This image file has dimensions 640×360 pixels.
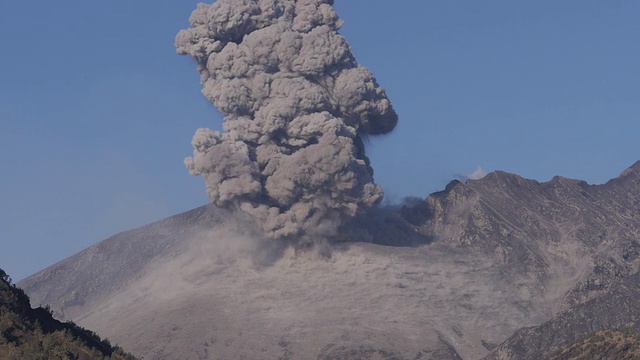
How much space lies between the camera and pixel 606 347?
74250mm

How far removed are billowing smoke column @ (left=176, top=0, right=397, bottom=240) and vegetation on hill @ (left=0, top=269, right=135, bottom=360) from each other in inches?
2652

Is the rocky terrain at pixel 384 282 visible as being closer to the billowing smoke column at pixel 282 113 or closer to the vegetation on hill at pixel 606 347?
the billowing smoke column at pixel 282 113

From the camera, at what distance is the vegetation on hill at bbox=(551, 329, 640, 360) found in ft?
238

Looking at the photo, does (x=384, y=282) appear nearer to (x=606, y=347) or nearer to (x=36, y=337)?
(x=606, y=347)

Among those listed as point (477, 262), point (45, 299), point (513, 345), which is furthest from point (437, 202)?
point (45, 299)

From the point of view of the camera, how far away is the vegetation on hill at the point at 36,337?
51.1m

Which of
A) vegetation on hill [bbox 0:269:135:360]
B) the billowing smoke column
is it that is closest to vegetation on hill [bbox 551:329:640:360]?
vegetation on hill [bbox 0:269:135:360]

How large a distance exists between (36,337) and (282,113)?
74.1m

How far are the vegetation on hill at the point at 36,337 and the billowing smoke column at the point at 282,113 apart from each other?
221 feet

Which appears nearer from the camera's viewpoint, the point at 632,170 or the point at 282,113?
the point at 282,113

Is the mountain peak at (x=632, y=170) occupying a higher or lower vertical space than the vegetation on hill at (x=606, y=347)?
higher

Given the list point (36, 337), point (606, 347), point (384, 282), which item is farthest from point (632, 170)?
point (36, 337)

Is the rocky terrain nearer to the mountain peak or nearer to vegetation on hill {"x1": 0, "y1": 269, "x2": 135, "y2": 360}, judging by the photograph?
the mountain peak

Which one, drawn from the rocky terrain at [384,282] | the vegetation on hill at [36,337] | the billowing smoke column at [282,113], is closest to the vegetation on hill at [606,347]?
the vegetation on hill at [36,337]
